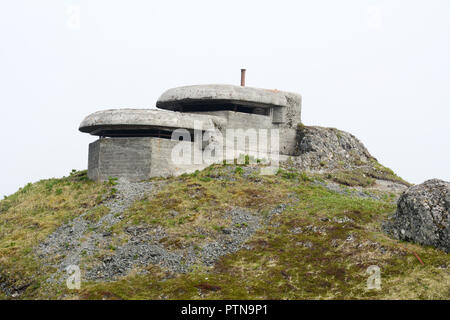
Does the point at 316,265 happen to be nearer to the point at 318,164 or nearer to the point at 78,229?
the point at 78,229

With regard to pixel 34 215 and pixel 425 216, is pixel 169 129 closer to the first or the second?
pixel 34 215

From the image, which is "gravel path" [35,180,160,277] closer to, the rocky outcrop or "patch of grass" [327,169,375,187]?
"patch of grass" [327,169,375,187]

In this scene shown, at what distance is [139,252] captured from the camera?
805 inches

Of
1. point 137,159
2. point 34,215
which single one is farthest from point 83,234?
point 137,159

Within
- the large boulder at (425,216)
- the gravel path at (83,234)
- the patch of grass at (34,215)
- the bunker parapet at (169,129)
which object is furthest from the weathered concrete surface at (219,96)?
the large boulder at (425,216)

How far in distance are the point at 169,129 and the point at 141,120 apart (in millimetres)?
1523

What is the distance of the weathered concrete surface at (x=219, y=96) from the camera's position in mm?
30953

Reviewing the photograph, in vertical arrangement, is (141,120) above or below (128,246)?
above

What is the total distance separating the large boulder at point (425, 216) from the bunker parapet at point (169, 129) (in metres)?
10.9

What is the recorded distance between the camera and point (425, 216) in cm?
2033

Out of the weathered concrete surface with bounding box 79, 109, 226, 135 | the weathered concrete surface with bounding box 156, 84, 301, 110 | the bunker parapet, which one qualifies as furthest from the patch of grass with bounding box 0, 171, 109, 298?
the weathered concrete surface with bounding box 156, 84, 301, 110

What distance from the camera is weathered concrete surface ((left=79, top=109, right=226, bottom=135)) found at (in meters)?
27.8

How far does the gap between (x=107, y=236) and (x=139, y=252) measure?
2.33 metres
